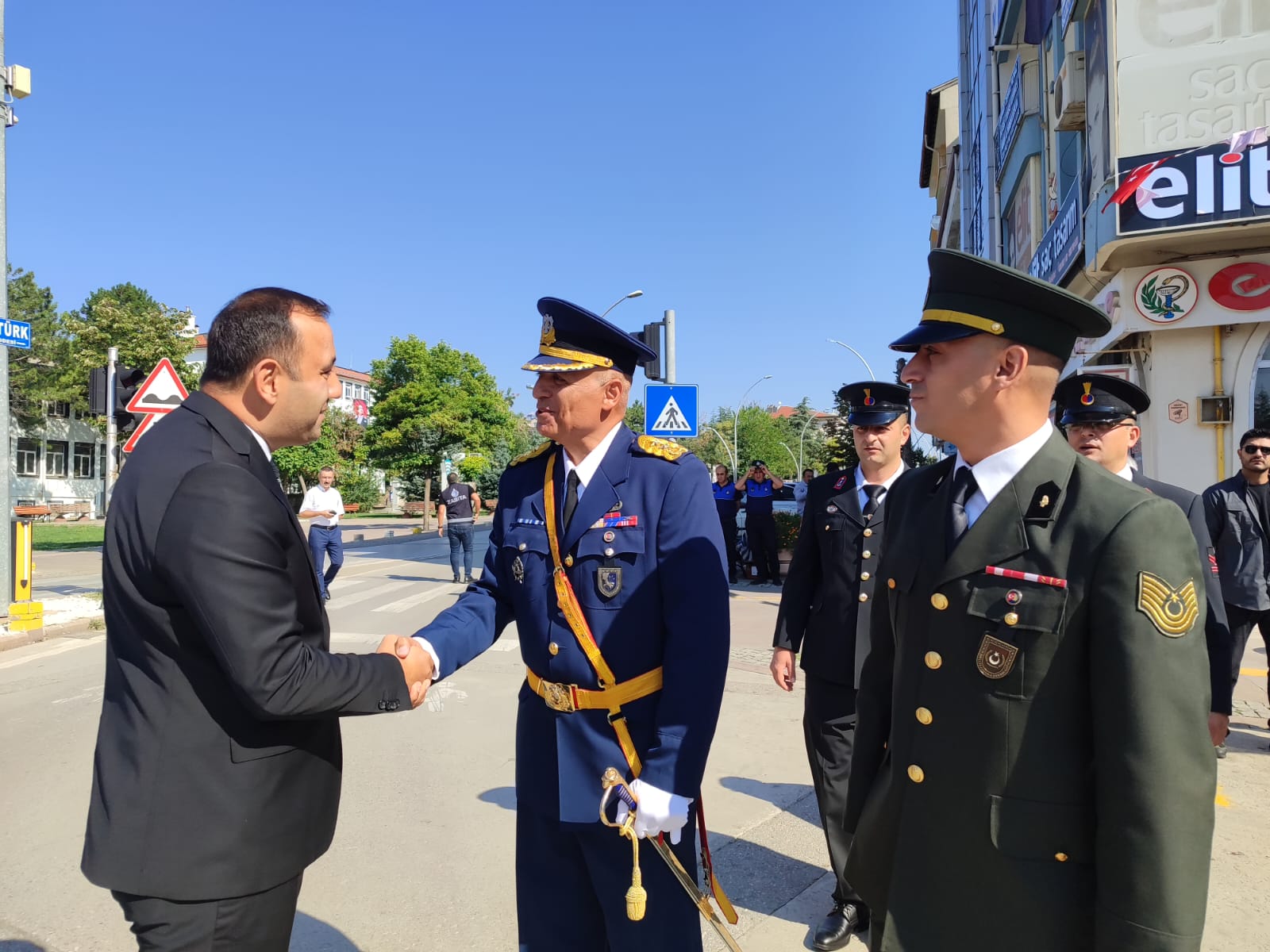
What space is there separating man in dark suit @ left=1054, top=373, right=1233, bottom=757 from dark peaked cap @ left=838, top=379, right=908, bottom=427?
75 cm

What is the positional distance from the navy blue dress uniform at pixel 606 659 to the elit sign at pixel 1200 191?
923 centimetres

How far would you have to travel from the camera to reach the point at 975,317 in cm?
182

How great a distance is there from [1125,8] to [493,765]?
35.8 ft

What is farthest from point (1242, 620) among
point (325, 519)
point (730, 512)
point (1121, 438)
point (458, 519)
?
point (458, 519)

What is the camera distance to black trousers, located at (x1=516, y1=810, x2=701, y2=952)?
7.30ft

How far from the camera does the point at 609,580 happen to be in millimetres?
2379

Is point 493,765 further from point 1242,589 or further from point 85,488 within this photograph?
point 85,488

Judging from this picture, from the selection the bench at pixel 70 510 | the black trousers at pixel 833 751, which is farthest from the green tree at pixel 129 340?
the black trousers at pixel 833 751

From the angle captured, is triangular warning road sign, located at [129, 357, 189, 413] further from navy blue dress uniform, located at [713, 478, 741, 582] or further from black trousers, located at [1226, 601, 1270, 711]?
black trousers, located at [1226, 601, 1270, 711]

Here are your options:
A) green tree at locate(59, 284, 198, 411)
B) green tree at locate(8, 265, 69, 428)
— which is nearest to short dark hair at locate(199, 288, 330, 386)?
green tree at locate(59, 284, 198, 411)

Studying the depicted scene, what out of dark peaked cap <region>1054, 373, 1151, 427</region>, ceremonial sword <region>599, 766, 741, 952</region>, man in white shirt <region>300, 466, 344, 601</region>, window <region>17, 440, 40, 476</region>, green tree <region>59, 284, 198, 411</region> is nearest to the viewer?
ceremonial sword <region>599, 766, 741, 952</region>

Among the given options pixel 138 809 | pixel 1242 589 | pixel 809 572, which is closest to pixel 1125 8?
pixel 1242 589

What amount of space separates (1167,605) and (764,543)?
12.3m

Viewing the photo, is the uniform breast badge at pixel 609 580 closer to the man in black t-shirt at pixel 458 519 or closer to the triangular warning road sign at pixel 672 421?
the triangular warning road sign at pixel 672 421
